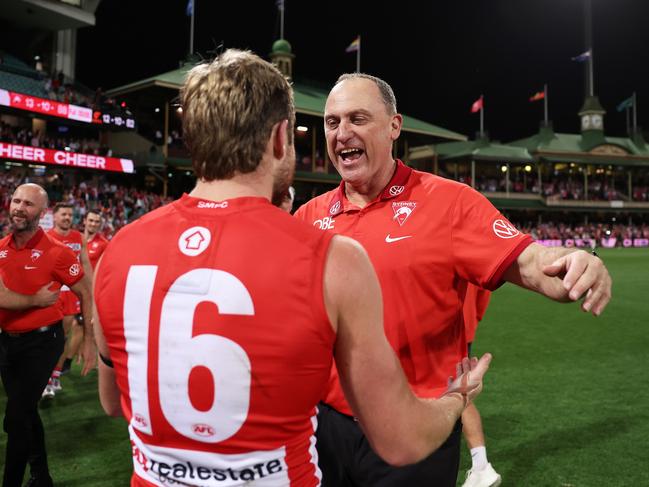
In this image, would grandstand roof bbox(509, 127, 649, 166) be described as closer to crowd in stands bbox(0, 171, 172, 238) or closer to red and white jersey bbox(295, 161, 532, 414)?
crowd in stands bbox(0, 171, 172, 238)

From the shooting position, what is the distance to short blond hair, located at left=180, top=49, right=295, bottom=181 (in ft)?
4.70

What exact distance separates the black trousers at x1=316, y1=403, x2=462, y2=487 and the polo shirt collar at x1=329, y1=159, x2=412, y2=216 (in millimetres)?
1066

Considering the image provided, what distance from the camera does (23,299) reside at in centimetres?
448

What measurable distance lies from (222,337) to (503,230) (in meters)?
1.56

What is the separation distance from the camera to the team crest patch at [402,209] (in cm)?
262

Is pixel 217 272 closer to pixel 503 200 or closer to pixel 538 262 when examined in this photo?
pixel 538 262

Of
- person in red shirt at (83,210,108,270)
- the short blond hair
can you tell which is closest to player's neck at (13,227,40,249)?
the short blond hair

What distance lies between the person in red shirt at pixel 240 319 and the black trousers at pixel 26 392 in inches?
123

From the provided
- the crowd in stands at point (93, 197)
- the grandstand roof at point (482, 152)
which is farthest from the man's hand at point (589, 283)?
the grandstand roof at point (482, 152)

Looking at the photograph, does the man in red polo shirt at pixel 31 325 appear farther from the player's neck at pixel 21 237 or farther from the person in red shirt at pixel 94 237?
the person in red shirt at pixel 94 237

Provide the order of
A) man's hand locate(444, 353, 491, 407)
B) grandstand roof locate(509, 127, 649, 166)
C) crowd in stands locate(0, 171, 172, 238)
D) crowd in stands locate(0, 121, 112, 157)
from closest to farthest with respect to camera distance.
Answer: man's hand locate(444, 353, 491, 407), crowd in stands locate(0, 171, 172, 238), crowd in stands locate(0, 121, 112, 157), grandstand roof locate(509, 127, 649, 166)

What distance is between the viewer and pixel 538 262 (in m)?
2.20

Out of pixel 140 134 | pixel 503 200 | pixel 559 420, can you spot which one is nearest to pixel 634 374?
pixel 559 420

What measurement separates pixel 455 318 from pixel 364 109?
124 centimetres
